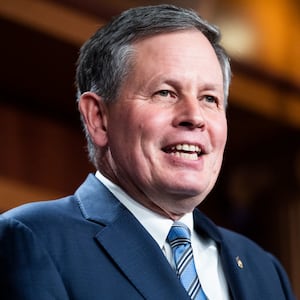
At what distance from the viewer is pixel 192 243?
157 cm

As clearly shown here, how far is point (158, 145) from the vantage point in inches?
58.5

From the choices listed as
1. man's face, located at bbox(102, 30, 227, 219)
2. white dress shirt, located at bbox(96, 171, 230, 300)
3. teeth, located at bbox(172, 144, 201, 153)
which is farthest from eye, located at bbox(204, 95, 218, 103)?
white dress shirt, located at bbox(96, 171, 230, 300)

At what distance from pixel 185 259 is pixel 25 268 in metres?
0.29

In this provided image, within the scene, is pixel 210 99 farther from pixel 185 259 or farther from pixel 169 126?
pixel 185 259

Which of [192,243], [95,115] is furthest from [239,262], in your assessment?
[95,115]

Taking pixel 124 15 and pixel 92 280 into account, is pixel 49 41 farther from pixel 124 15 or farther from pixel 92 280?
pixel 92 280

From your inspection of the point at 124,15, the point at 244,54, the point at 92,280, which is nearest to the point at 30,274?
the point at 92,280

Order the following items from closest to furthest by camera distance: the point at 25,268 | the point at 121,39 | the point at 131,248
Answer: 1. the point at 25,268
2. the point at 131,248
3. the point at 121,39

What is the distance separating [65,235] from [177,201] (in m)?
0.21

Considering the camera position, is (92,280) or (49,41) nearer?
(92,280)

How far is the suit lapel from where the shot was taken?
1.40 m

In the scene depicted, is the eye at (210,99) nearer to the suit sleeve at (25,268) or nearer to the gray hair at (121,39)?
the gray hair at (121,39)

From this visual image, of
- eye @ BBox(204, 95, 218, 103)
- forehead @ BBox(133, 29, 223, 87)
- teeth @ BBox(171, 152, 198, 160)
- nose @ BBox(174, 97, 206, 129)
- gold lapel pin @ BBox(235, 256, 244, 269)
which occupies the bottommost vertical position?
gold lapel pin @ BBox(235, 256, 244, 269)

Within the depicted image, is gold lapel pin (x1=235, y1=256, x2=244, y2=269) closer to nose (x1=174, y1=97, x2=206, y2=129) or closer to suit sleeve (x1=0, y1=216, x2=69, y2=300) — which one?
nose (x1=174, y1=97, x2=206, y2=129)
